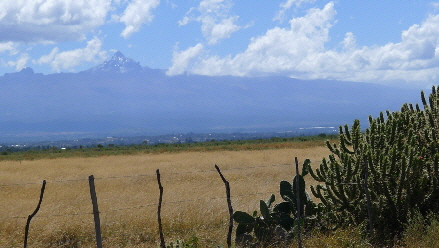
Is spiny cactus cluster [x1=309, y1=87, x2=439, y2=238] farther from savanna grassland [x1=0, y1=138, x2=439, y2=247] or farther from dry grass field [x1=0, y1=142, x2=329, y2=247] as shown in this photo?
dry grass field [x1=0, y1=142, x2=329, y2=247]

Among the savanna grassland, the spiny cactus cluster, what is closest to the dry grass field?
the savanna grassland

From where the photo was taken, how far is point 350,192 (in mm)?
10492

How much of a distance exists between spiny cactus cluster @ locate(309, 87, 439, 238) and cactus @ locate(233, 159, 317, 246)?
0.56 meters

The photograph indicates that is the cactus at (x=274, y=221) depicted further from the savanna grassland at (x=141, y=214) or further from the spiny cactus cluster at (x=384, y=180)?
the spiny cactus cluster at (x=384, y=180)

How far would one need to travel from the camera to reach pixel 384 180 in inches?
402

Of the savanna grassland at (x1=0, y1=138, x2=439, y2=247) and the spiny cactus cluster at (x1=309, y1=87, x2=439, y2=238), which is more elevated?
the spiny cactus cluster at (x1=309, y1=87, x2=439, y2=238)

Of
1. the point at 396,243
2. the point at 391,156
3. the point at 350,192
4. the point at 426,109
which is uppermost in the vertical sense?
the point at 426,109

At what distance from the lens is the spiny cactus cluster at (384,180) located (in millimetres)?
10078

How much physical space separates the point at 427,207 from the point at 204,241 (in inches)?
181

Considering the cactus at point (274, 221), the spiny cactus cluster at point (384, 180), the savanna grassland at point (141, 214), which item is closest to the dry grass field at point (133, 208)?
the savanna grassland at point (141, 214)

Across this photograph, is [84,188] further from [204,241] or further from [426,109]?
[426,109]

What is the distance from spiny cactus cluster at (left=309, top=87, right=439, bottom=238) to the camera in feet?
33.1

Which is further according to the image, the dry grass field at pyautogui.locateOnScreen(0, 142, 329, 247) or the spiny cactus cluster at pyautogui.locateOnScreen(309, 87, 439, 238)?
the dry grass field at pyautogui.locateOnScreen(0, 142, 329, 247)

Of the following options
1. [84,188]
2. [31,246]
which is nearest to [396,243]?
[31,246]
